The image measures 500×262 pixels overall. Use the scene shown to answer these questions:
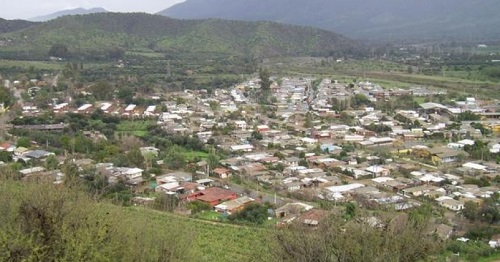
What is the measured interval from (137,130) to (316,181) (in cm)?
1013

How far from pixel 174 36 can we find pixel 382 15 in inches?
3121

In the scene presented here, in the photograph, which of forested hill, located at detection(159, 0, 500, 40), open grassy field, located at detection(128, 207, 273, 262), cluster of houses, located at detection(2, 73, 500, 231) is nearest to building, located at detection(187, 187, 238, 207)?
cluster of houses, located at detection(2, 73, 500, 231)

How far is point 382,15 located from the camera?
13025 cm

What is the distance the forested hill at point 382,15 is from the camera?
101m

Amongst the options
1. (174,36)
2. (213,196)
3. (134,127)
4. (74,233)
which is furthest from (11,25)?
(74,233)

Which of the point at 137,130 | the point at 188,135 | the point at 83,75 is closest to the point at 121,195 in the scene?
the point at 188,135

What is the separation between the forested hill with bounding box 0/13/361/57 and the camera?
2144 inches

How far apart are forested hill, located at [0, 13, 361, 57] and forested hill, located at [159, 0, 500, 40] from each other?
1281 inches

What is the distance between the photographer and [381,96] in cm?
3478

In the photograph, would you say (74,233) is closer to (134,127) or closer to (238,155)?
(238,155)

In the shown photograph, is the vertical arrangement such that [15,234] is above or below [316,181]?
above

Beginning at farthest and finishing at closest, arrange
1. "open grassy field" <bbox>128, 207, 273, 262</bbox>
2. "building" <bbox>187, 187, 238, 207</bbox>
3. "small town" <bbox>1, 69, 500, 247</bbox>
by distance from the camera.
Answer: "small town" <bbox>1, 69, 500, 247</bbox> < "building" <bbox>187, 187, 238, 207</bbox> < "open grassy field" <bbox>128, 207, 273, 262</bbox>

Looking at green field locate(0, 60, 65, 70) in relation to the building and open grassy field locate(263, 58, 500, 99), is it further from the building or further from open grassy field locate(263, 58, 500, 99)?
the building

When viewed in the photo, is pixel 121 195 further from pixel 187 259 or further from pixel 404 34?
pixel 404 34
